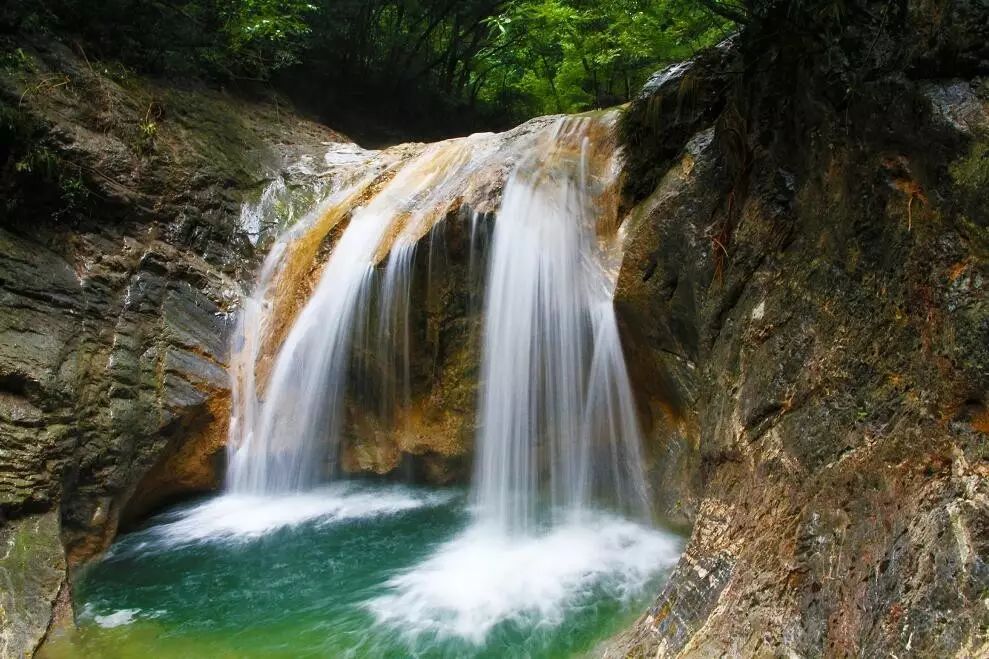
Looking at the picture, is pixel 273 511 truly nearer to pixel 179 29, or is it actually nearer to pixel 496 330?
pixel 496 330

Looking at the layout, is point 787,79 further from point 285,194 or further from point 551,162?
point 285,194

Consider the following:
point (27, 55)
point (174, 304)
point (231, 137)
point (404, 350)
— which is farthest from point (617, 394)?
point (27, 55)

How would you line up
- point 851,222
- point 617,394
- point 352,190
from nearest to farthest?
point 851,222, point 617,394, point 352,190

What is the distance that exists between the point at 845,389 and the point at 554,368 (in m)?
3.36

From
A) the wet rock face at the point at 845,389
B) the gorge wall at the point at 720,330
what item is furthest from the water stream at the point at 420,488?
the wet rock face at the point at 845,389

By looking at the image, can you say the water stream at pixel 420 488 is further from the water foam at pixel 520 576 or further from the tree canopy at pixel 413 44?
the tree canopy at pixel 413 44

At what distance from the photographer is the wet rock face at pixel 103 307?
5578mm

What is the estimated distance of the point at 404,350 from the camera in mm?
7559

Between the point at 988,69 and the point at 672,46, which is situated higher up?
the point at 672,46

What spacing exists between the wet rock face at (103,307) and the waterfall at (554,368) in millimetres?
3577

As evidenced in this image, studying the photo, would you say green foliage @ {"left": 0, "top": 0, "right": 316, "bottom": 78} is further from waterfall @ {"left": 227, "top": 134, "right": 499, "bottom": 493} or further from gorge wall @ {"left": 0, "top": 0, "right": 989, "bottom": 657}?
waterfall @ {"left": 227, "top": 134, "right": 499, "bottom": 493}

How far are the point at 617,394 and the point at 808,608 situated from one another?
10.6ft

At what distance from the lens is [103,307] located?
280 inches

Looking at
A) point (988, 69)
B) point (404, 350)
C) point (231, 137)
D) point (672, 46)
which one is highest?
point (672, 46)
